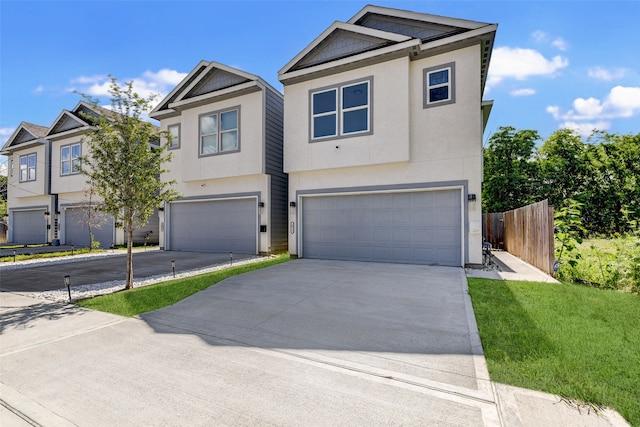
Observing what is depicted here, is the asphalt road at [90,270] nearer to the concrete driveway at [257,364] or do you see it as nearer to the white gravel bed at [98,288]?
the white gravel bed at [98,288]

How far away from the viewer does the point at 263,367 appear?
3.31m

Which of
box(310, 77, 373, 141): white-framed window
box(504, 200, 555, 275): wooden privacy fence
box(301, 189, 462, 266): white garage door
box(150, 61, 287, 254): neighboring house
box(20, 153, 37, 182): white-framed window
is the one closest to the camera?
box(504, 200, 555, 275): wooden privacy fence

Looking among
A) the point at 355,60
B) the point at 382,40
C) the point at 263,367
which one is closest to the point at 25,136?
the point at 355,60

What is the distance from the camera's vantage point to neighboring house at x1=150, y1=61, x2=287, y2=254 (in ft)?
40.9

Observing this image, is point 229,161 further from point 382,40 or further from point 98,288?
point 382,40

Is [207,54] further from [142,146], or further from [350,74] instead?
[142,146]

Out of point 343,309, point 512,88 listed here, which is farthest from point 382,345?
point 512,88

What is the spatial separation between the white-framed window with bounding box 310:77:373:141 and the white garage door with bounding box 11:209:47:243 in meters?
19.9

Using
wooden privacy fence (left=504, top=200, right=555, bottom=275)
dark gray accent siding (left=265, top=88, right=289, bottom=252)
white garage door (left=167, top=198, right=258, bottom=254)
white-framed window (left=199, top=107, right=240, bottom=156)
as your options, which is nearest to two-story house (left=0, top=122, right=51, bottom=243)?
white garage door (left=167, top=198, right=258, bottom=254)

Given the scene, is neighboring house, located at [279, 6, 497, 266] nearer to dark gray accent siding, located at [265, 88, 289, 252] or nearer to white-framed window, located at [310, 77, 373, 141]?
white-framed window, located at [310, 77, 373, 141]

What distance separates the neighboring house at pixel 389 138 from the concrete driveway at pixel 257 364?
396 centimetres

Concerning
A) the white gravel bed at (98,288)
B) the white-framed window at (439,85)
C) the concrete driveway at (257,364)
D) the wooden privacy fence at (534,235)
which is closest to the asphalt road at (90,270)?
the white gravel bed at (98,288)

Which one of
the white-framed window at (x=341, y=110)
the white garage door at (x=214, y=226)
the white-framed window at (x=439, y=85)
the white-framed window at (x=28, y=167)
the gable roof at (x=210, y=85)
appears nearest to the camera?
the white-framed window at (x=439, y=85)

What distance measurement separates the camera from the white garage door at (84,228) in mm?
16859
